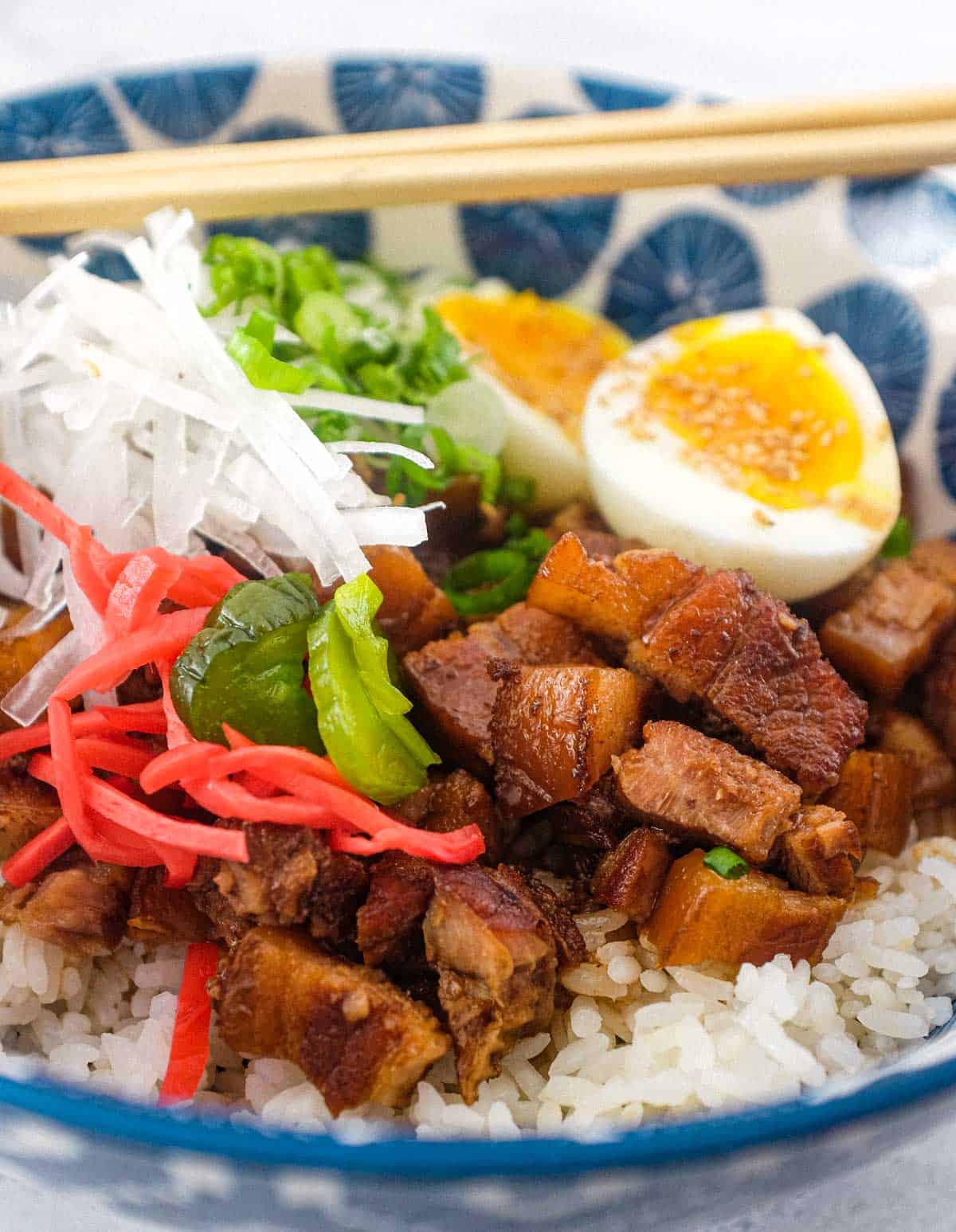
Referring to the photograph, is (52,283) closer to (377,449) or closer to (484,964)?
(377,449)

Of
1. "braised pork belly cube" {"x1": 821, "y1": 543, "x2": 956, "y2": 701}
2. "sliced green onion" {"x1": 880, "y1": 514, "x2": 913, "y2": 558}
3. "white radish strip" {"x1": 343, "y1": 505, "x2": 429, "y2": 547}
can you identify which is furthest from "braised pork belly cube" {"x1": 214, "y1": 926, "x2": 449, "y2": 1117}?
"sliced green onion" {"x1": 880, "y1": 514, "x2": 913, "y2": 558}

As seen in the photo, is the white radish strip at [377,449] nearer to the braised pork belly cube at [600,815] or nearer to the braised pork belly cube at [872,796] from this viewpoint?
the braised pork belly cube at [600,815]

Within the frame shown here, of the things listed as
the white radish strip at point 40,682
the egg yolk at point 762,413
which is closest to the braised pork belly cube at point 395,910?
the white radish strip at point 40,682

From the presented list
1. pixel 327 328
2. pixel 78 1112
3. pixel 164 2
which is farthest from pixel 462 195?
pixel 164 2

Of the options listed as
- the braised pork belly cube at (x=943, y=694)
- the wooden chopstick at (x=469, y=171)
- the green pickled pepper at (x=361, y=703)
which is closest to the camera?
the green pickled pepper at (x=361, y=703)

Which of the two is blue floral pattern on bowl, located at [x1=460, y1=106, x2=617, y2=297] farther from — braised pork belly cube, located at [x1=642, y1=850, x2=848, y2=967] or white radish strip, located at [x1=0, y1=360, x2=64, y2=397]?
braised pork belly cube, located at [x1=642, y1=850, x2=848, y2=967]

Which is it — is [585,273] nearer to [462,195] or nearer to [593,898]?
[462,195]

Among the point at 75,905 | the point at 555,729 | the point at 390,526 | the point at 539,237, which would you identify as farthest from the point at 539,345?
the point at 75,905
